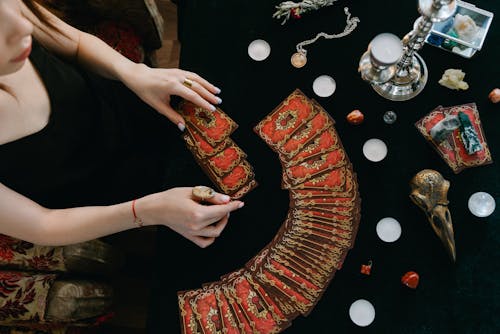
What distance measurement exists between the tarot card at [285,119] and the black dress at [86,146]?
0.25 metres

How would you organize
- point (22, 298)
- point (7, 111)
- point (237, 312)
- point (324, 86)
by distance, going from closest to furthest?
1. point (7, 111)
2. point (237, 312)
3. point (324, 86)
4. point (22, 298)

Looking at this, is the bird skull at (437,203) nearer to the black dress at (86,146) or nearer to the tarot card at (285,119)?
the tarot card at (285,119)

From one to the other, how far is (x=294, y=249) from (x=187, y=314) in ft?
1.05

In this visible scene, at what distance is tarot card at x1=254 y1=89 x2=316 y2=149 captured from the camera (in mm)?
1194

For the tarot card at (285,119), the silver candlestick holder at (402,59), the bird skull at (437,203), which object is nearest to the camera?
the silver candlestick holder at (402,59)

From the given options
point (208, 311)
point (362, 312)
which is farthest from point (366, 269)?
point (208, 311)

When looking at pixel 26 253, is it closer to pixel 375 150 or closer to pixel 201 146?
pixel 201 146

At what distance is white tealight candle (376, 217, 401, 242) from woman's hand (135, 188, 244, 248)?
1.20ft

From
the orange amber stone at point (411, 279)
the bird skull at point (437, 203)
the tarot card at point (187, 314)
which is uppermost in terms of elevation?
the bird skull at point (437, 203)

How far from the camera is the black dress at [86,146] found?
1121 mm

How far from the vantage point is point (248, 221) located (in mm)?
1152

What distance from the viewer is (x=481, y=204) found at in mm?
1137

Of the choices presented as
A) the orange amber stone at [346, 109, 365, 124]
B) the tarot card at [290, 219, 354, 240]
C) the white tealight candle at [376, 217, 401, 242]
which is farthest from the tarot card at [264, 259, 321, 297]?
the orange amber stone at [346, 109, 365, 124]

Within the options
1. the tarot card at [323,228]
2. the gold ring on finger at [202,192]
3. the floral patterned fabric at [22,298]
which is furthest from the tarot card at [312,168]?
the floral patterned fabric at [22,298]
